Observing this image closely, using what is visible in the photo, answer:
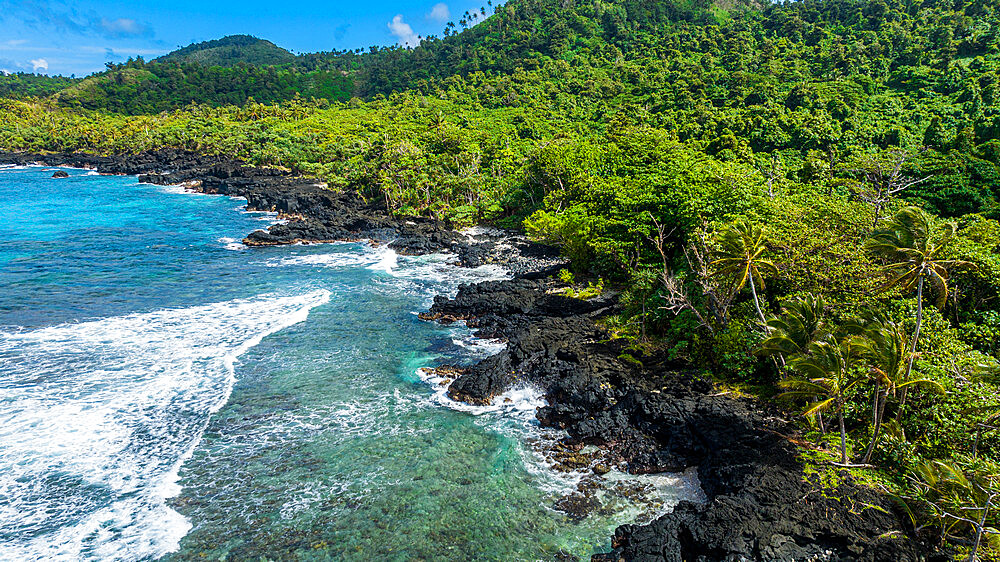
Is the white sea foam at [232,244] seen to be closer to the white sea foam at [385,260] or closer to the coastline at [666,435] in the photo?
the white sea foam at [385,260]

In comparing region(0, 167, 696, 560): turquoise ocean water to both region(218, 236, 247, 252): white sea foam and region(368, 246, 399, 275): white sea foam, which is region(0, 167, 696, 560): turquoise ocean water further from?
region(218, 236, 247, 252): white sea foam

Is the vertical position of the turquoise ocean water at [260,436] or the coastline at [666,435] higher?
the coastline at [666,435]

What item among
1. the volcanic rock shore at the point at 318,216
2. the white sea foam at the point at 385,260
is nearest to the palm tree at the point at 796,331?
the volcanic rock shore at the point at 318,216

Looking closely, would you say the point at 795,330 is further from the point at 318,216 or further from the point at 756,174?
the point at 318,216

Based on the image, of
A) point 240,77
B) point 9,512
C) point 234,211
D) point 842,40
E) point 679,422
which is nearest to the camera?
point 9,512

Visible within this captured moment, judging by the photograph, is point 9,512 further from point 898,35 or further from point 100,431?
point 898,35

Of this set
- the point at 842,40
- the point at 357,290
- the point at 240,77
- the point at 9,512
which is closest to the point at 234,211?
the point at 357,290

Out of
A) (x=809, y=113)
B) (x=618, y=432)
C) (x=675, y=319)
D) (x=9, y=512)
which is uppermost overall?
(x=809, y=113)
